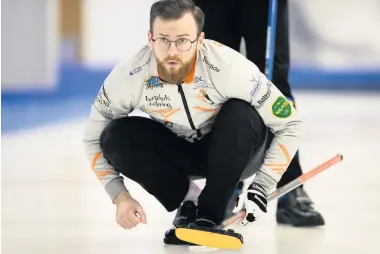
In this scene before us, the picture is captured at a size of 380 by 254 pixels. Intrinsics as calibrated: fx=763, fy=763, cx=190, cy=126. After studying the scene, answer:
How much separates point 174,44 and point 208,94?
0.17 meters

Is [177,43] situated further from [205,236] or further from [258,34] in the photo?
[258,34]

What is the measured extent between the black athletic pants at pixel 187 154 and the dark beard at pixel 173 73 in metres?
0.13

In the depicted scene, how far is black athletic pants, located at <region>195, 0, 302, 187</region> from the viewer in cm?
225

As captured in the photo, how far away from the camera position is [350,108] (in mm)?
6398

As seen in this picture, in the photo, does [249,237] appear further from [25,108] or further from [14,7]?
[14,7]

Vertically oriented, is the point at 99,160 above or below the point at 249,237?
above

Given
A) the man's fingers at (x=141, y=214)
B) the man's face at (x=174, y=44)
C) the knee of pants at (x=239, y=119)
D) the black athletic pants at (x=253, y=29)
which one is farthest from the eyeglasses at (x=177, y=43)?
the black athletic pants at (x=253, y=29)

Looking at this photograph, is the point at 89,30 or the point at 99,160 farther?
the point at 89,30

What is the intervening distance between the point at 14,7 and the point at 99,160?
476 centimetres

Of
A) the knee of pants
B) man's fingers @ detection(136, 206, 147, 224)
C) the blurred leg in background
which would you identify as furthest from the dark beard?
the blurred leg in background

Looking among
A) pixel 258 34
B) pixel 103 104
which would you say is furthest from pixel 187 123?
pixel 258 34

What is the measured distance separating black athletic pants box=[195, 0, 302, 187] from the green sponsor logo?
470mm

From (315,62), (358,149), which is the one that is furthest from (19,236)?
(315,62)

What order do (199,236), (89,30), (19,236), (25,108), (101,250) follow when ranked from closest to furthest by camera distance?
1. (199,236)
2. (101,250)
3. (19,236)
4. (25,108)
5. (89,30)
